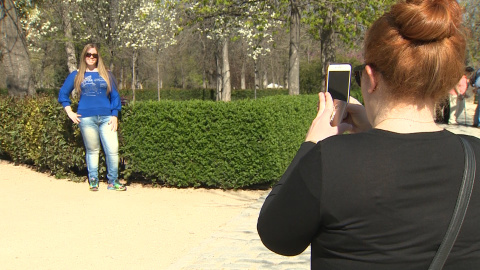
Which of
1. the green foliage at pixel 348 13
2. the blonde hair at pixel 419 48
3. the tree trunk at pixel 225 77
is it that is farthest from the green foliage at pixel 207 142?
the tree trunk at pixel 225 77

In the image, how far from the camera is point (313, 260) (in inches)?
65.7

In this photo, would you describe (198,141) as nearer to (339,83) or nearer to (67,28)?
(339,83)

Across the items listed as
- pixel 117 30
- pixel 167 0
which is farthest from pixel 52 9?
pixel 167 0

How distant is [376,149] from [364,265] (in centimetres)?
36

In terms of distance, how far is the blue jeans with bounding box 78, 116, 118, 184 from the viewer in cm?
714

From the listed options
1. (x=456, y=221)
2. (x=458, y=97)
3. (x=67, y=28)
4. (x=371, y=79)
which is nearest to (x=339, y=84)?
(x=371, y=79)

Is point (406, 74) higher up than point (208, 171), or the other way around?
point (406, 74)

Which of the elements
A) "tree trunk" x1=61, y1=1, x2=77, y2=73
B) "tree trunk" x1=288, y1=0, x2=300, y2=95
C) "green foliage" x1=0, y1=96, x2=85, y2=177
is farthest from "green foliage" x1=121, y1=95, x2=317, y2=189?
"tree trunk" x1=61, y1=1, x2=77, y2=73

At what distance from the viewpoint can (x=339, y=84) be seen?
207 cm

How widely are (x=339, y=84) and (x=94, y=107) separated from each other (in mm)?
5628

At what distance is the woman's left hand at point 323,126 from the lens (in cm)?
176

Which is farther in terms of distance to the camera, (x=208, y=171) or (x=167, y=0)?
(x=167, y=0)

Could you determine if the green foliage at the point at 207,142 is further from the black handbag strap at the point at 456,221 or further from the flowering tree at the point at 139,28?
the flowering tree at the point at 139,28

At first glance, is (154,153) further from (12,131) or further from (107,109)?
(12,131)
